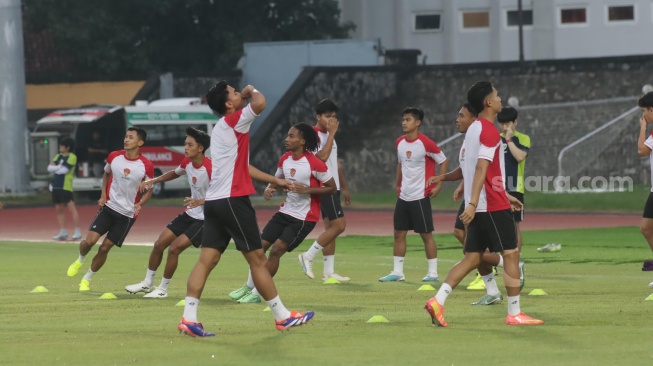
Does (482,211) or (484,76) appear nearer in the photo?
(482,211)

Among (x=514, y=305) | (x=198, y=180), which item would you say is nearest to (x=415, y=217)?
(x=198, y=180)

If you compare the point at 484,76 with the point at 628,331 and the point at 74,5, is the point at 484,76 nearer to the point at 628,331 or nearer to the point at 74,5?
the point at 74,5

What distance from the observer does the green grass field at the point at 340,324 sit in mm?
10938

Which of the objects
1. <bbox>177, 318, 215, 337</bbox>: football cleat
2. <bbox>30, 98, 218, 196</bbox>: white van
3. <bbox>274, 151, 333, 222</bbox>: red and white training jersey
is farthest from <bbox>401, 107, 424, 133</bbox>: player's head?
<bbox>30, 98, 218, 196</bbox>: white van

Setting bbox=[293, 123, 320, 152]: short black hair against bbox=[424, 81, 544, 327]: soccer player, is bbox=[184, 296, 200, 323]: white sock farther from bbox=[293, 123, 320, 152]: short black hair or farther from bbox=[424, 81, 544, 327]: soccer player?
bbox=[293, 123, 320, 152]: short black hair

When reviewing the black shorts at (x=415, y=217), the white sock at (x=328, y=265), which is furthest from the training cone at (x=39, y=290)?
the black shorts at (x=415, y=217)

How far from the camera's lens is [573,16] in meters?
61.7

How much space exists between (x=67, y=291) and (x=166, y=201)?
997 inches

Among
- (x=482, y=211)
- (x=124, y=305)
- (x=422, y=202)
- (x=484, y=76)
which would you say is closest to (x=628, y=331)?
(x=482, y=211)

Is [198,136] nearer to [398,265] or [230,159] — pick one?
[230,159]

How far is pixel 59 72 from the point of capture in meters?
56.0

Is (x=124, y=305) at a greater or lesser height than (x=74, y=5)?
lesser

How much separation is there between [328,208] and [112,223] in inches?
101

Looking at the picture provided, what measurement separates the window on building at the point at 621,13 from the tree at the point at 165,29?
11.3 meters
